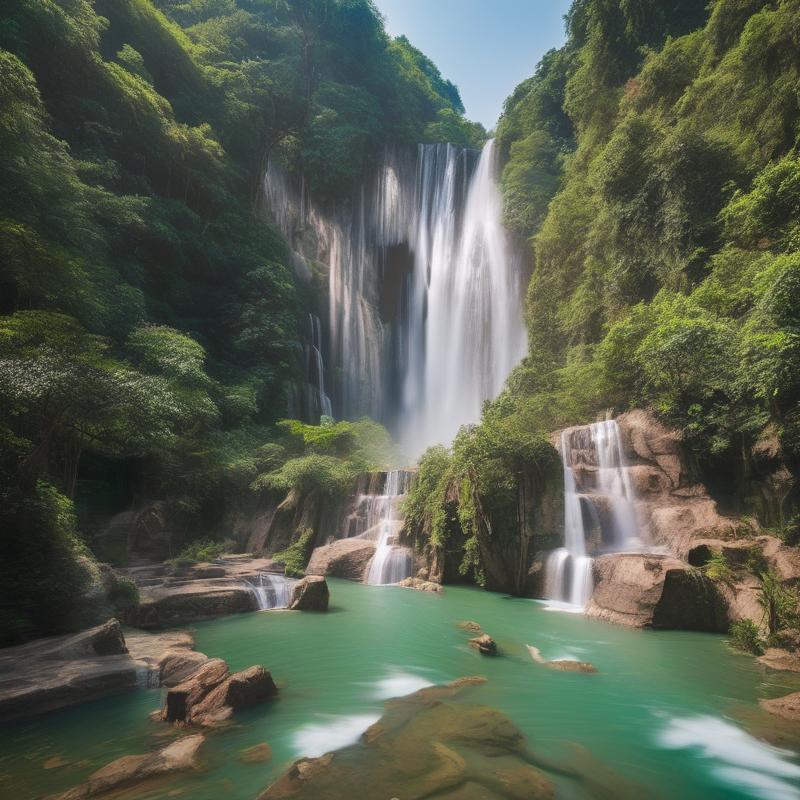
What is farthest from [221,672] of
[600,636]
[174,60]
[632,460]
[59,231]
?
[174,60]

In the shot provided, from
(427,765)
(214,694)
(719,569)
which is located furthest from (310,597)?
(719,569)

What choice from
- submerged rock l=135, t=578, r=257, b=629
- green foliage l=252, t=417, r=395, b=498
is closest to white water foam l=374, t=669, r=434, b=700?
submerged rock l=135, t=578, r=257, b=629

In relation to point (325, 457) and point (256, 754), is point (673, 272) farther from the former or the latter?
point (256, 754)

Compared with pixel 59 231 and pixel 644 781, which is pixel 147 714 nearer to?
pixel 644 781

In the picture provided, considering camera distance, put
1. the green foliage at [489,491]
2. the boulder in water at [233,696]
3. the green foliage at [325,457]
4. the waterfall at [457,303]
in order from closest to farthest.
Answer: the boulder in water at [233,696] < the green foliage at [489,491] < the green foliage at [325,457] < the waterfall at [457,303]

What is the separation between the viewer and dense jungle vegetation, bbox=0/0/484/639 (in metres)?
7.90

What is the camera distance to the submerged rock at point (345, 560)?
14503 millimetres

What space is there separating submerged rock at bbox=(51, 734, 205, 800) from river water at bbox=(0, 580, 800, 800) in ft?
0.54

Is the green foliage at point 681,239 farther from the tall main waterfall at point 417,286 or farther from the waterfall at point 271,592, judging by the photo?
the waterfall at point 271,592

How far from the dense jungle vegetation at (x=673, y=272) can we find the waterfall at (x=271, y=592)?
4674 millimetres

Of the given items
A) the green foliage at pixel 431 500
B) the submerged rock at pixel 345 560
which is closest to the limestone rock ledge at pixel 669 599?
the green foliage at pixel 431 500

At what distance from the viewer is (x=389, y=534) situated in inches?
631

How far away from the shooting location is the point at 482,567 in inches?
499

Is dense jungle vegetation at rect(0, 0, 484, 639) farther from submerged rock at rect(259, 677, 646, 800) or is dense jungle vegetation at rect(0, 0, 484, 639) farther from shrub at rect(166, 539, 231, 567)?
submerged rock at rect(259, 677, 646, 800)
